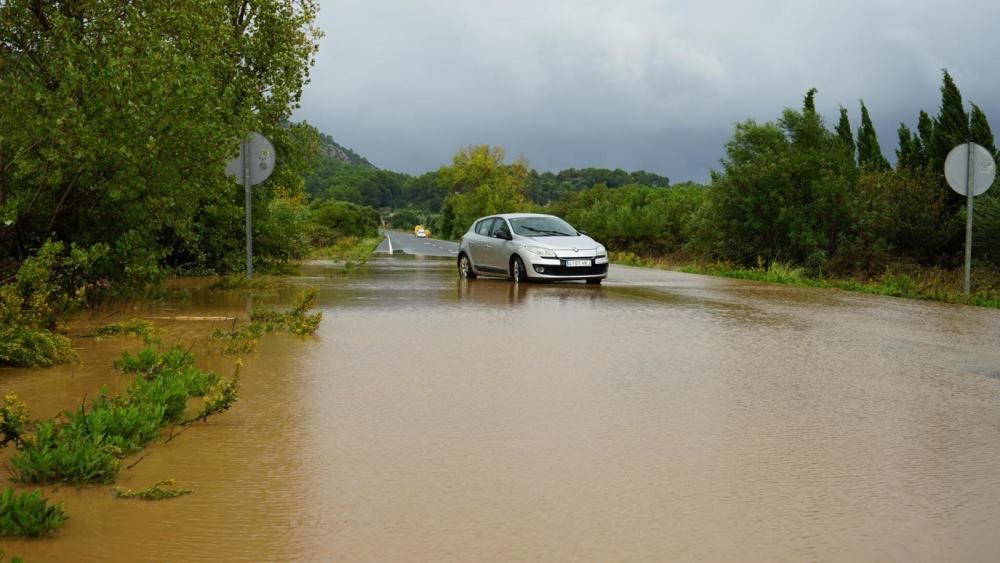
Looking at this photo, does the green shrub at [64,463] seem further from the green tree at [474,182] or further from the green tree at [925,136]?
the green tree at [474,182]

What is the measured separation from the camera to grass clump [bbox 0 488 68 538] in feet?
14.4

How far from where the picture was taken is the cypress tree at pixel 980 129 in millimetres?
40678

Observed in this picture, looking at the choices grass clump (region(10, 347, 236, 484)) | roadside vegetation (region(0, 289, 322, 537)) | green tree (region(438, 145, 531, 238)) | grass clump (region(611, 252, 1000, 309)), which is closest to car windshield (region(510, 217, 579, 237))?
grass clump (region(611, 252, 1000, 309))

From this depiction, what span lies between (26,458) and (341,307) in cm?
1060

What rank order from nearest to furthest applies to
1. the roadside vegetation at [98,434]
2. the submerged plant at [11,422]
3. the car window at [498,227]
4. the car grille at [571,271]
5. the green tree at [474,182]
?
1. the roadside vegetation at [98,434]
2. the submerged plant at [11,422]
3. the car grille at [571,271]
4. the car window at [498,227]
5. the green tree at [474,182]

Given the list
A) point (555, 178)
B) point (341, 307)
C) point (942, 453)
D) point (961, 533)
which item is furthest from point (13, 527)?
point (555, 178)

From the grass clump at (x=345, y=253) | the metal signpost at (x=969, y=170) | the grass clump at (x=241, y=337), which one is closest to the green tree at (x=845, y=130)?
the grass clump at (x=345, y=253)

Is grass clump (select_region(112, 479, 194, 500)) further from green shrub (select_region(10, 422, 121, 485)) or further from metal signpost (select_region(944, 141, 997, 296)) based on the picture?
metal signpost (select_region(944, 141, 997, 296))

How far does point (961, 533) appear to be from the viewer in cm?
457

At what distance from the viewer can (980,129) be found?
1603 inches

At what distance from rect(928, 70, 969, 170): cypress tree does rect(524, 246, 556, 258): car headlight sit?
84.6 ft

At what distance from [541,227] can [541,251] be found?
1.75 meters

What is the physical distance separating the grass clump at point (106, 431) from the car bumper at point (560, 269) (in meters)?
13.8

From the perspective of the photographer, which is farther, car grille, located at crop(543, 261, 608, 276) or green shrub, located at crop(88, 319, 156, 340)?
car grille, located at crop(543, 261, 608, 276)
